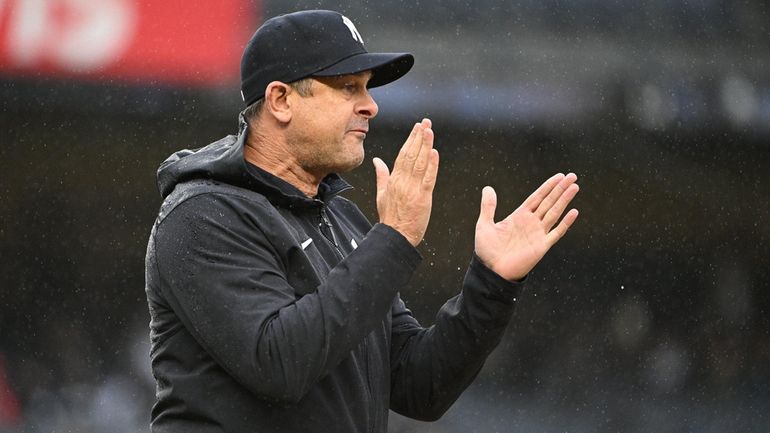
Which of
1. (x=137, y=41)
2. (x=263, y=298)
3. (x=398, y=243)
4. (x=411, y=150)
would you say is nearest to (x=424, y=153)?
(x=411, y=150)

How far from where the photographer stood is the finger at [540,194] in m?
2.58

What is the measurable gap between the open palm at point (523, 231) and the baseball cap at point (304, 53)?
37 cm

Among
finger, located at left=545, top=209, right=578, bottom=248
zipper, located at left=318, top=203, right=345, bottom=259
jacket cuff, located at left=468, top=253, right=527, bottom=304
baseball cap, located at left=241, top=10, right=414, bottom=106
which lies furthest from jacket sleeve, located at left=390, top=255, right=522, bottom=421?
Answer: baseball cap, located at left=241, top=10, right=414, bottom=106

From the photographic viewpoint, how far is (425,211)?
229 centimetres

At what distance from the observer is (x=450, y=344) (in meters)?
2.54

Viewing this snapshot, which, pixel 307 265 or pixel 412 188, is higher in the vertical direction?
pixel 412 188

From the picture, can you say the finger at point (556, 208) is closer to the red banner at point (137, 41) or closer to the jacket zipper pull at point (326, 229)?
the jacket zipper pull at point (326, 229)

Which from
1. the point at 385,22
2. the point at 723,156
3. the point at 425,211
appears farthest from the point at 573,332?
the point at 425,211

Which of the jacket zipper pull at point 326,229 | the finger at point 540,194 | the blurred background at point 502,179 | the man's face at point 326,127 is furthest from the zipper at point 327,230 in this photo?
the blurred background at point 502,179

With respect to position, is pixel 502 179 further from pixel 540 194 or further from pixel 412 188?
pixel 412 188

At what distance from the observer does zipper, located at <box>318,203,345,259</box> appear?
250cm

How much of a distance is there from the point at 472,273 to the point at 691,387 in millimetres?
3344

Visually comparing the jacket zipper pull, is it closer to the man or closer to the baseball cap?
the man

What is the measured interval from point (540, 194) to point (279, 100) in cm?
57
